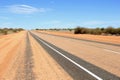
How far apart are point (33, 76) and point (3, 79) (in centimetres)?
110

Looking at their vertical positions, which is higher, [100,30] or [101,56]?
[101,56]

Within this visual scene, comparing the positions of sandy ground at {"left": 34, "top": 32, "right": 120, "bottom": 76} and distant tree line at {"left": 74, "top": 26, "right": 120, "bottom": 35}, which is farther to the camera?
distant tree line at {"left": 74, "top": 26, "right": 120, "bottom": 35}

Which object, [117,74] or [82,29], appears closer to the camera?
[117,74]

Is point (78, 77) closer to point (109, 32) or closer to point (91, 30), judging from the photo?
point (109, 32)

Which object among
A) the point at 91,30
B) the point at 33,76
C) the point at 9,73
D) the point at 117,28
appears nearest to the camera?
the point at 33,76

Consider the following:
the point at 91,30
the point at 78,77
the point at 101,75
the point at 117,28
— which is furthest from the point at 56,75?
the point at 91,30

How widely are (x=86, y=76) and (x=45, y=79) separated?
1.45 metres

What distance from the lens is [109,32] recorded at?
75062 mm

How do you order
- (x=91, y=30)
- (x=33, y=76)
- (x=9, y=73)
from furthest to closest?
(x=91, y=30) < (x=9, y=73) < (x=33, y=76)

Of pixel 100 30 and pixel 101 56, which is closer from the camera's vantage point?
pixel 101 56

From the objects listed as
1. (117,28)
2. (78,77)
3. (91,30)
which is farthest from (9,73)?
(91,30)

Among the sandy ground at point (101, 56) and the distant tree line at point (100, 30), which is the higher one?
the sandy ground at point (101, 56)

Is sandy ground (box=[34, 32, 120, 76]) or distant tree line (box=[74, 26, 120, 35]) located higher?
sandy ground (box=[34, 32, 120, 76])

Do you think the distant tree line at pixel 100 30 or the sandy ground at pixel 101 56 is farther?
the distant tree line at pixel 100 30
